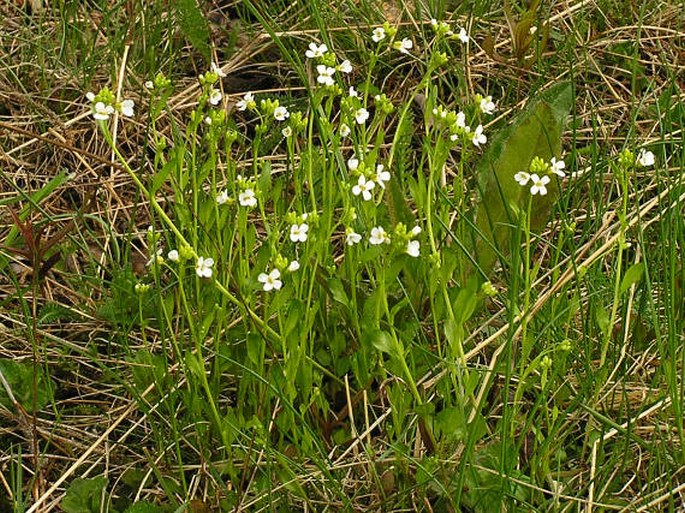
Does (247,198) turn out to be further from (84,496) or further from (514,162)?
(514,162)

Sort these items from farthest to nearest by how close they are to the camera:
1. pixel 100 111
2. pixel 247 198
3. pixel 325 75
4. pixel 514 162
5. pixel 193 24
Answer: 1. pixel 193 24
2. pixel 514 162
3. pixel 325 75
4. pixel 247 198
5. pixel 100 111

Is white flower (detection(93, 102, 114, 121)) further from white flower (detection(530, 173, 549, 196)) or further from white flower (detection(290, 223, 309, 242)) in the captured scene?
white flower (detection(530, 173, 549, 196))

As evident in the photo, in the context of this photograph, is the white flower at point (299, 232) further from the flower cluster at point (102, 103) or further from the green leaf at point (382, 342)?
the flower cluster at point (102, 103)

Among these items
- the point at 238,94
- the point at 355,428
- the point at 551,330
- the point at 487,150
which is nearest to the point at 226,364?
the point at 355,428

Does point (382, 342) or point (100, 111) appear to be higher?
point (100, 111)

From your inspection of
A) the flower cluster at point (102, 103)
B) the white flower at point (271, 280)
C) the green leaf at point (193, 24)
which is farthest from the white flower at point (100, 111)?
the green leaf at point (193, 24)

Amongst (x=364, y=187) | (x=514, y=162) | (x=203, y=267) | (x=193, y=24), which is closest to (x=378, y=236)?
(x=364, y=187)
